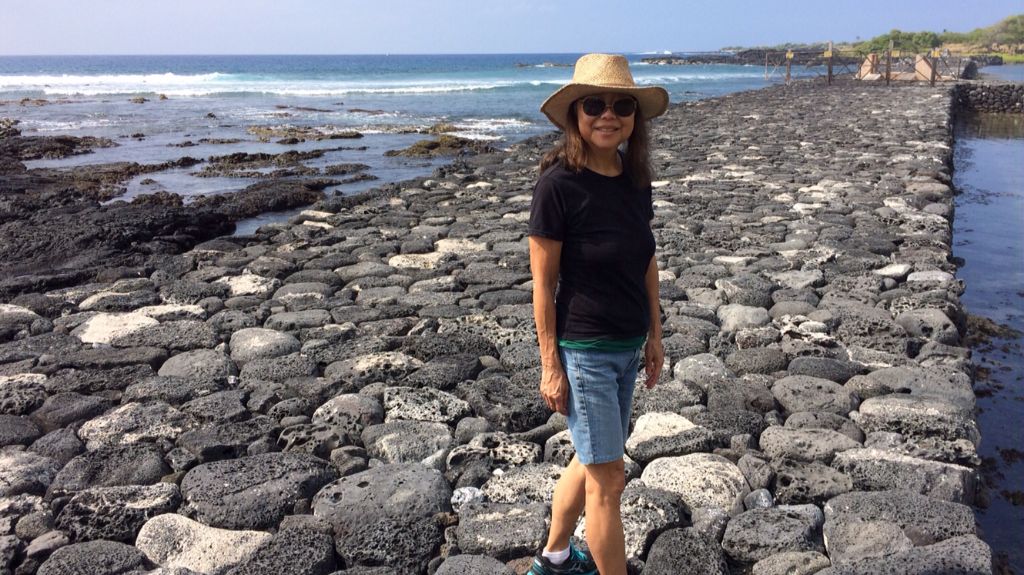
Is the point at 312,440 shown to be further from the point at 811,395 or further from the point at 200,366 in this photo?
the point at 811,395

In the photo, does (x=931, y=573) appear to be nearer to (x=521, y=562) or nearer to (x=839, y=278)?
(x=521, y=562)

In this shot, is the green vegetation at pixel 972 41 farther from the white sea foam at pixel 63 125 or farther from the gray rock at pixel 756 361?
the gray rock at pixel 756 361

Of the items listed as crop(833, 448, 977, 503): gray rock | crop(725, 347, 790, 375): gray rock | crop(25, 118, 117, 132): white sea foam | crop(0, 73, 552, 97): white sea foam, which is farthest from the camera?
crop(0, 73, 552, 97): white sea foam

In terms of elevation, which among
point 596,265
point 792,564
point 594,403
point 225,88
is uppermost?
point 225,88

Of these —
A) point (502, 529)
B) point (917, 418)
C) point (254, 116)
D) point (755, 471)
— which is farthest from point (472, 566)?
point (254, 116)

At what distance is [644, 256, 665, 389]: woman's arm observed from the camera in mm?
2739

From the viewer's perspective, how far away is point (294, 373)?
4777mm

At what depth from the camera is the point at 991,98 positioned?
27.9 metres

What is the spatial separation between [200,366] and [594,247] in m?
3.36

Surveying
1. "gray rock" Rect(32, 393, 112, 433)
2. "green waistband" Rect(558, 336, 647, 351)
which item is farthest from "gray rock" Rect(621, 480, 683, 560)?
"gray rock" Rect(32, 393, 112, 433)

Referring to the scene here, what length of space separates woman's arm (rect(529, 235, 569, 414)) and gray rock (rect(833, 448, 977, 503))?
70.2 inches

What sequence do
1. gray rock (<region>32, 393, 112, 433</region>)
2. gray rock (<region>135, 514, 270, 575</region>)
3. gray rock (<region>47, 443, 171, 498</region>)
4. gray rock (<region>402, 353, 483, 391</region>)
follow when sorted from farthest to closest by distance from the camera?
gray rock (<region>402, 353, 483, 391</region>) < gray rock (<region>32, 393, 112, 433</region>) < gray rock (<region>47, 443, 171, 498</region>) < gray rock (<region>135, 514, 270, 575</region>)

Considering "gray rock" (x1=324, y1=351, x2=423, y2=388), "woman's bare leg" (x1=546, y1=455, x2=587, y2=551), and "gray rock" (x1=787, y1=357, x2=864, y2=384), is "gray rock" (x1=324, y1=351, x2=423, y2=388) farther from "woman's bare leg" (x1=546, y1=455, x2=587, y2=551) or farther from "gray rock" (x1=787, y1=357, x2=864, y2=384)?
"gray rock" (x1=787, y1=357, x2=864, y2=384)

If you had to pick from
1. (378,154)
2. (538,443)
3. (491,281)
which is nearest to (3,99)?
(378,154)
